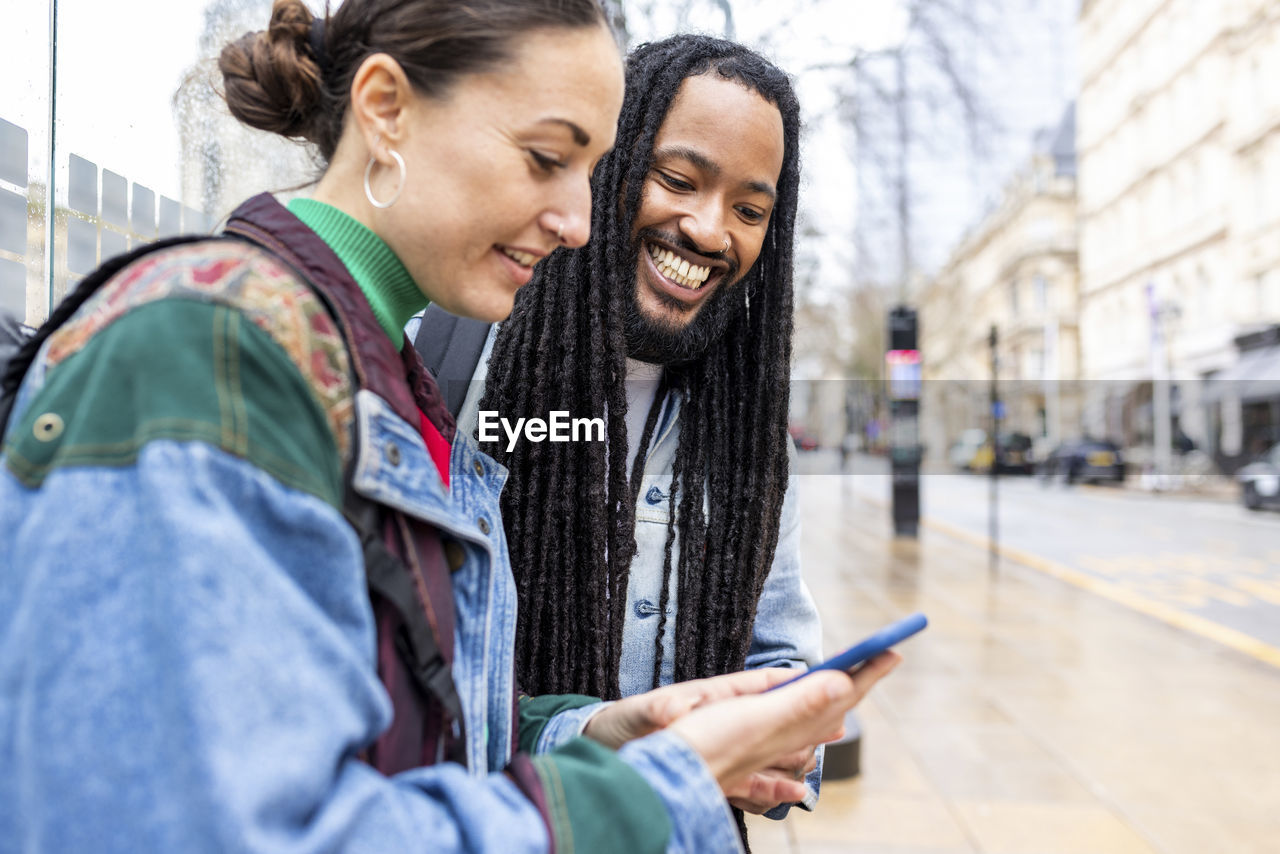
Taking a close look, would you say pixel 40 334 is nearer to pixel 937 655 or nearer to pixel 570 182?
pixel 570 182

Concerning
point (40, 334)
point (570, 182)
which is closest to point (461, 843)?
point (40, 334)

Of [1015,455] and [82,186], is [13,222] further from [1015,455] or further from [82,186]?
[1015,455]

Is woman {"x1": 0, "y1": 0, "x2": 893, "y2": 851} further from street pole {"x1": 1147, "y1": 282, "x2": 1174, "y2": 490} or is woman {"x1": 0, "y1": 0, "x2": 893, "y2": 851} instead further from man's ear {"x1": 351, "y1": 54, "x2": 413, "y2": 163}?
street pole {"x1": 1147, "y1": 282, "x2": 1174, "y2": 490}

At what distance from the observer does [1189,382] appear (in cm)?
2838

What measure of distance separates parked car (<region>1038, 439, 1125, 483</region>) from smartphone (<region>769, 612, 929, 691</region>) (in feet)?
92.6

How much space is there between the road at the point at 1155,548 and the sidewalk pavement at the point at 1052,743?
631 mm

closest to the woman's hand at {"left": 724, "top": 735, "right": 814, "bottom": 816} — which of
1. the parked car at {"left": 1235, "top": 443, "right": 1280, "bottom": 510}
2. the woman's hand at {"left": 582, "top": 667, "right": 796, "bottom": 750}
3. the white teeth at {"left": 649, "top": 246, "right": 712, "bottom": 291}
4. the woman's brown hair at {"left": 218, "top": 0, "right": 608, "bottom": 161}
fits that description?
the woman's hand at {"left": 582, "top": 667, "right": 796, "bottom": 750}

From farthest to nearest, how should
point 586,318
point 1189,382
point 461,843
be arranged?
point 1189,382 → point 586,318 → point 461,843

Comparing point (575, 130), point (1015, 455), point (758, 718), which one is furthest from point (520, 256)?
point (1015, 455)

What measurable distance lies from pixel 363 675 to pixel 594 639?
0.87 m

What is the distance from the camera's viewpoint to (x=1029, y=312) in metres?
49.4

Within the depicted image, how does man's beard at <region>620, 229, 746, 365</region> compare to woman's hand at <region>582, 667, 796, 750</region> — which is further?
man's beard at <region>620, 229, 746, 365</region>

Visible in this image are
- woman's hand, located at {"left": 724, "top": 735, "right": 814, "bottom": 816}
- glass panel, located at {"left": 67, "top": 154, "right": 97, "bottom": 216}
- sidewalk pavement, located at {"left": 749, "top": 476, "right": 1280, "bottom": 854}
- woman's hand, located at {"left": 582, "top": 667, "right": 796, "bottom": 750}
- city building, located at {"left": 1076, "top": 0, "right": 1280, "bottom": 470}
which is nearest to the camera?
woman's hand, located at {"left": 582, "top": 667, "right": 796, "bottom": 750}

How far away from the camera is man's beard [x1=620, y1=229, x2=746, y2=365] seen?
1.70 metres
